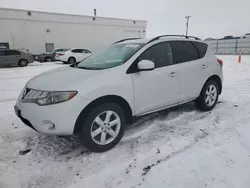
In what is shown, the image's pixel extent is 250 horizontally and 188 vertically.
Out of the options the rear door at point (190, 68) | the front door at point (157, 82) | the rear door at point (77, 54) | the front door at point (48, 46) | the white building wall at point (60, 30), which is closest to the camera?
the front door at point (157, 82)

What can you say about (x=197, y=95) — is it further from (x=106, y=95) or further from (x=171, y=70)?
(x=106, y=95)

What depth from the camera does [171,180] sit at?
226cm

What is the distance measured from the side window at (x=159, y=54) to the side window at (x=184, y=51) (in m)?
0.17

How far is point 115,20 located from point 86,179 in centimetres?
2767

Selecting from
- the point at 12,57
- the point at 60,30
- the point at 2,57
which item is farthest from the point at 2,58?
the point at 60,30

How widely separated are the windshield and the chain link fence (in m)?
30.3

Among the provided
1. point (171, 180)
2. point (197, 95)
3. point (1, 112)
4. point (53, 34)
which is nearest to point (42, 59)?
point (53, 34)

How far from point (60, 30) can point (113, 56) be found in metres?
23.7

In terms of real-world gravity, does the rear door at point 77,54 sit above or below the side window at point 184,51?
above

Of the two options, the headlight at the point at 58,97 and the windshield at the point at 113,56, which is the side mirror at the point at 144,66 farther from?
the headlight at the point at 58,97

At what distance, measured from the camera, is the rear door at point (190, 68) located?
3.76 m

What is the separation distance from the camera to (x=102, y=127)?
2.82m

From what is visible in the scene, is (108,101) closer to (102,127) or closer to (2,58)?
(102,127)

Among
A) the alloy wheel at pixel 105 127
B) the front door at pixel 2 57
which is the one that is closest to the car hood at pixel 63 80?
the alloy wheel at pixel 105 127
